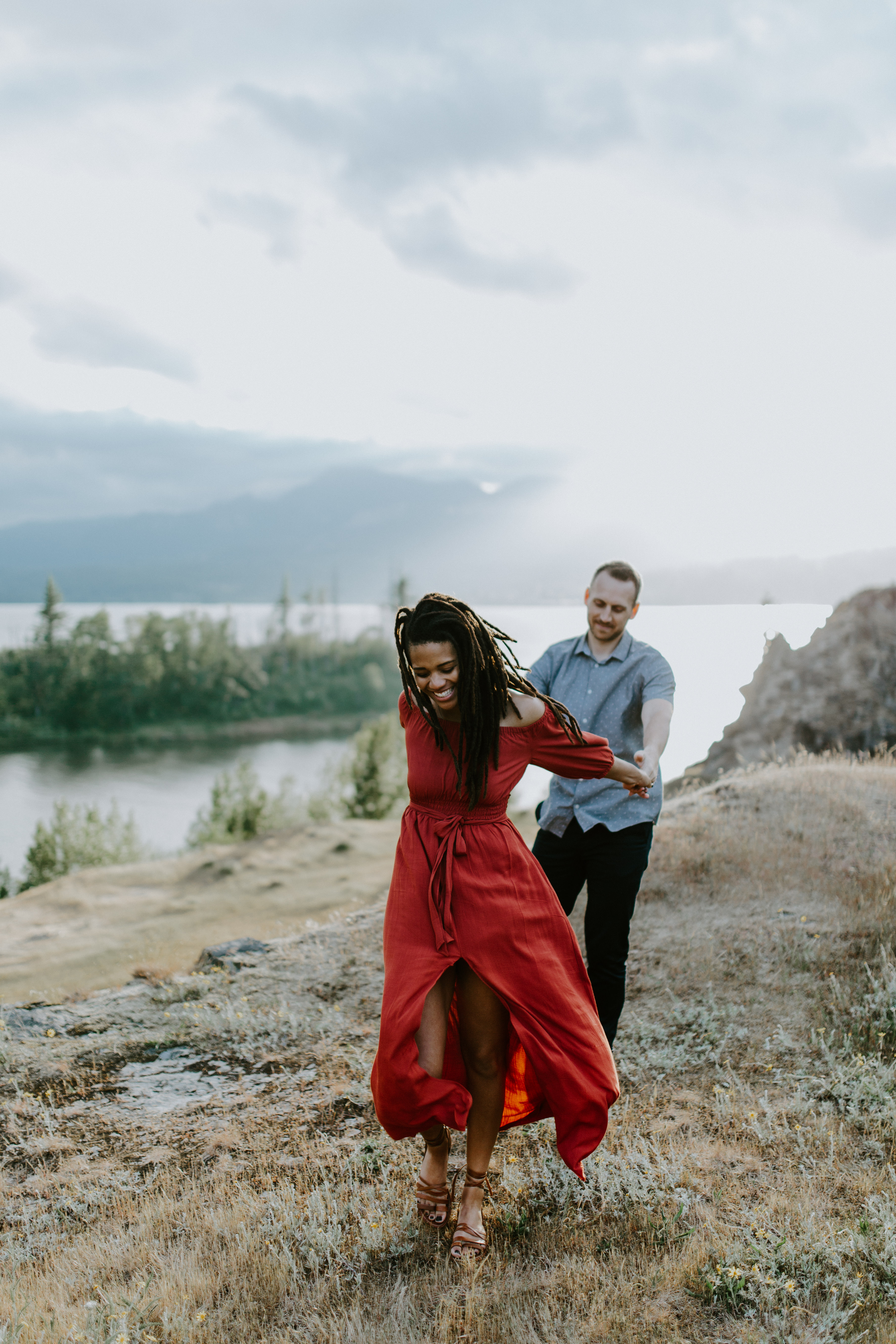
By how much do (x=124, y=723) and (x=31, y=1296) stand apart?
98081 millimetres

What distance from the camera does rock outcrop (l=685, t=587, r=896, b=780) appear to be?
1598 centimetres

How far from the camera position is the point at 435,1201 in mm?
3830

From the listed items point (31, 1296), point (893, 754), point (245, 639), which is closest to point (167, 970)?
point (31, 1296)

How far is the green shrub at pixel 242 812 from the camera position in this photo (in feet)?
139

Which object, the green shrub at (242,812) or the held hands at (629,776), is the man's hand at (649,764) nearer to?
the held hands at (629,776)

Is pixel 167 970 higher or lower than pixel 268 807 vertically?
higher

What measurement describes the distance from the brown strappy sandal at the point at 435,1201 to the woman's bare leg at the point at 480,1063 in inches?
7.1

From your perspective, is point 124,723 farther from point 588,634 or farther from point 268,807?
point 588,634

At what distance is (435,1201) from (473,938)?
1.29 metres

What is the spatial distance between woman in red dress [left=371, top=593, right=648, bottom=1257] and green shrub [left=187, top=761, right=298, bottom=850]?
37759mm

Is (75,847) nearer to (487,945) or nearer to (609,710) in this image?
(609,710)

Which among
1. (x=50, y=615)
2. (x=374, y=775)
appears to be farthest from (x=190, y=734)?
(x=374, y=775)

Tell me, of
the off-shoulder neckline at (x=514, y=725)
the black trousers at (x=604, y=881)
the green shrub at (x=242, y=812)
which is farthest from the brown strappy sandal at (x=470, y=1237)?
the green shrub at (x=242, y=812)

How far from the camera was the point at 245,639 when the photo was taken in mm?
116312
